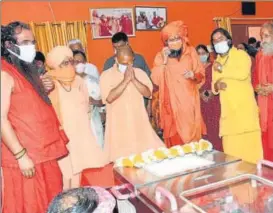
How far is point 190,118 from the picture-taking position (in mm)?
2449

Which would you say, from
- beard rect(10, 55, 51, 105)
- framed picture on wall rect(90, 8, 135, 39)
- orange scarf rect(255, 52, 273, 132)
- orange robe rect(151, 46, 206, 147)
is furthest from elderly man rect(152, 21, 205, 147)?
framed picture on wall rect(90, 8, 135, 39)

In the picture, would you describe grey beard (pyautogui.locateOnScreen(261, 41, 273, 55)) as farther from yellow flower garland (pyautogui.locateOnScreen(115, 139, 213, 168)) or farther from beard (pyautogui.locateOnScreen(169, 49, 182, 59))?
yellow flower garland (pyautogui.locateOnScreen(115, 139, 213, 168))

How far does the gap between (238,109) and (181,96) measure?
1.31 ft

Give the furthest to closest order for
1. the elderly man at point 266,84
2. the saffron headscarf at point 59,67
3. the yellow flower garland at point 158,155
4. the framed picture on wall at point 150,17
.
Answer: the framed picture on wall at point 150,17
the elderly man at point 266,84
the saffron headscarf at point 59,67
the yellow flower garland at point 158,155

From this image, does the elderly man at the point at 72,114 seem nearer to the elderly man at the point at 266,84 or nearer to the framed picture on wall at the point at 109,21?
the elderly man at the point at 266,84

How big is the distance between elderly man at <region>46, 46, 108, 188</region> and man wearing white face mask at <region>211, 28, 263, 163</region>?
919 millimetres

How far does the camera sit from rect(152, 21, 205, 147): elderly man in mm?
2424

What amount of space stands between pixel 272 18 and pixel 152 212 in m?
5.58

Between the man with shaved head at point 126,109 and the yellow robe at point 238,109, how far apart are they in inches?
20.8

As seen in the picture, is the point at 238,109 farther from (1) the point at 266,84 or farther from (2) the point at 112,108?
(2) the point at 112,108

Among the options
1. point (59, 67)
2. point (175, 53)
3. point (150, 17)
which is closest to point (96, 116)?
point (59, 67)

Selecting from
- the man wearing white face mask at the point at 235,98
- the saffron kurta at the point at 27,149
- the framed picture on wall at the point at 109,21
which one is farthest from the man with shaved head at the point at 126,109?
the framed picture on wall at the point at 109,21

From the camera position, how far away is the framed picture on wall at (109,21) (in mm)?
4805

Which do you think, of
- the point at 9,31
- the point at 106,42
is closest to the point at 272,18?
the point at 106,42
